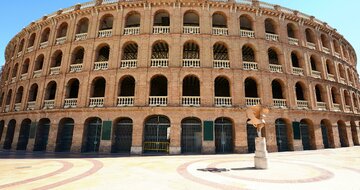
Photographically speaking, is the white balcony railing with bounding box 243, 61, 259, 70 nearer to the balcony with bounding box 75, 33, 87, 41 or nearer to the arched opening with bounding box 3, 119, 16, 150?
the balcony with bounding box 75, 33, 87, 41

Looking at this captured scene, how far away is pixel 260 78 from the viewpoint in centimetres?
1989

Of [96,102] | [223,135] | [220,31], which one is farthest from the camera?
[220,31]

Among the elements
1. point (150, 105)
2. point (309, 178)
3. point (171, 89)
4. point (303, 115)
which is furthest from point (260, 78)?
point (309, 178)

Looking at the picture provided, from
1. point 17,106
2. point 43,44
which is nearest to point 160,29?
point 43,44

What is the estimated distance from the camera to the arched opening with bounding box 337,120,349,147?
22.9m

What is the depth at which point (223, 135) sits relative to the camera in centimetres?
1919

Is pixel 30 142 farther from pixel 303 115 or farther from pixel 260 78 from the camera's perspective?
pixel 303 115

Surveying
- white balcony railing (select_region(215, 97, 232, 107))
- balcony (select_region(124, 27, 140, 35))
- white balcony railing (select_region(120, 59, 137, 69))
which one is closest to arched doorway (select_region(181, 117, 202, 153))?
white balcony railing (select_region(215, 97, 232, 107))

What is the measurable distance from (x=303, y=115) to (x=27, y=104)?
31.1m

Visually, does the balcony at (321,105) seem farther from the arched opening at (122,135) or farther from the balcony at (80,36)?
the balcony at (80,36)

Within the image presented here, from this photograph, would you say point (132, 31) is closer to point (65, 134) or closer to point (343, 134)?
point (65, 134)

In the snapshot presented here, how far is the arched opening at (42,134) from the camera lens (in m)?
20.4

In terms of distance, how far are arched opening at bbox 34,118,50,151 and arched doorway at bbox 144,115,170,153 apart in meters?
11.6

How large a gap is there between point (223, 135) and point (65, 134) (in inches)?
658
